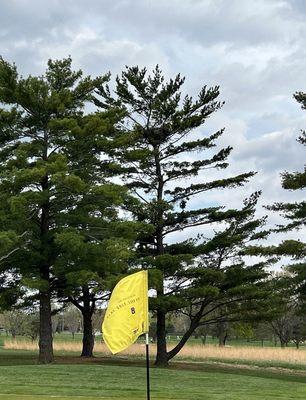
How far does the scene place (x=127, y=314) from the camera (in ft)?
31.6

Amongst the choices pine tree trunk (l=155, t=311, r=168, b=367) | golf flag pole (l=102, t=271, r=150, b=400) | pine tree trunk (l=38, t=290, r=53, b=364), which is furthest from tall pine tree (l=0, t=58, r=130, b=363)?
golf flag pole (l=102, t=271, r=150, b=400)

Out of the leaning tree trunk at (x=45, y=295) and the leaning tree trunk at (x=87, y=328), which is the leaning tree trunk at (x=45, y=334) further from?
the leaning tree trunk at (x=87, y=328)

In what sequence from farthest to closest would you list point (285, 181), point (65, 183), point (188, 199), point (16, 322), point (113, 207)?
point (16, 322)
point (188, 199)
point (113, 207)
point (285, 181)
point (65, 183)

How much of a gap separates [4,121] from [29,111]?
3.92ft

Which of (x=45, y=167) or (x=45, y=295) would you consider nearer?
(x=45, y=167)

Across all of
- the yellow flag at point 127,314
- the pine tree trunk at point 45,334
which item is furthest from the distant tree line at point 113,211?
the yellow flag at point 127,314

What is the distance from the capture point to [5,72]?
25.0 metres

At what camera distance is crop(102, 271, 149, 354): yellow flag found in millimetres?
9508

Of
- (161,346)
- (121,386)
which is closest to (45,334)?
(161,346)

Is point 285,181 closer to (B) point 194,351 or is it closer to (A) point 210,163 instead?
(A) point 210,163

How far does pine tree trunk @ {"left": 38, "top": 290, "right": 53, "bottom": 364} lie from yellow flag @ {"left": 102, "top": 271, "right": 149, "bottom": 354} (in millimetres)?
15467

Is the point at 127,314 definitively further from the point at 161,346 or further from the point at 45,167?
the point at 161,346

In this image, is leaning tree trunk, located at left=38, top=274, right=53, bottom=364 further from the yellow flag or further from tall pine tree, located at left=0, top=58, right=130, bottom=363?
the yellow flag

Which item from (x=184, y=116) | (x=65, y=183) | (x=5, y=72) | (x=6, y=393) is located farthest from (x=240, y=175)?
(x=6, y=393)
